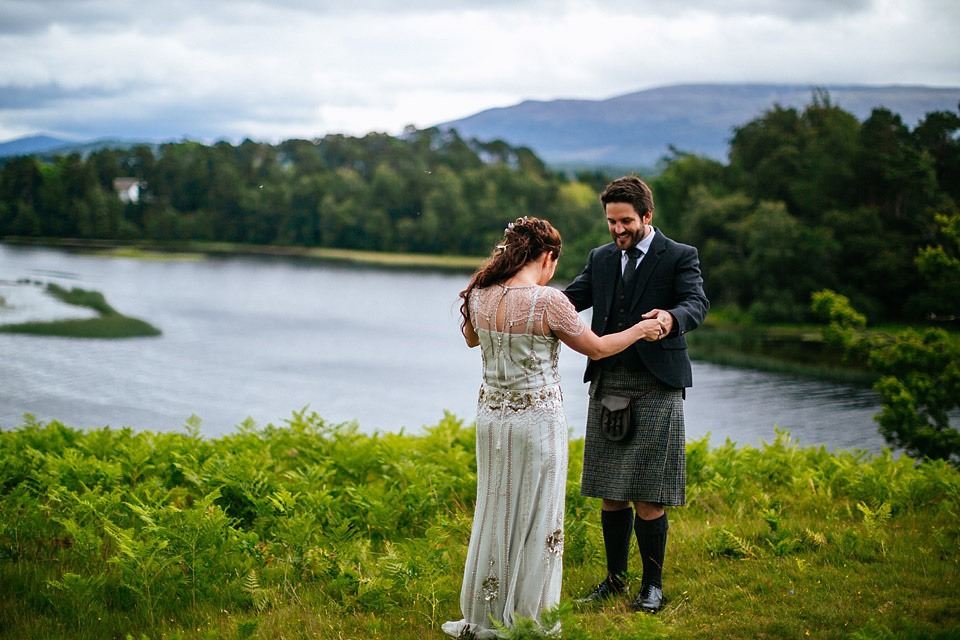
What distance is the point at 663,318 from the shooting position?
409 centimetres

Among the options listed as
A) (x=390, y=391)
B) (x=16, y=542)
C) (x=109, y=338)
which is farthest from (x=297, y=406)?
(x=16, y=542)

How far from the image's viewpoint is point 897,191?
69.1 metres

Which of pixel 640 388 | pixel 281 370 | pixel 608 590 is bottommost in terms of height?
pixel 281 370

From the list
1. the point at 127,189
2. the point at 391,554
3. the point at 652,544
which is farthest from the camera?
the point at 127,189

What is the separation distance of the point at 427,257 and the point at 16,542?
321 feet

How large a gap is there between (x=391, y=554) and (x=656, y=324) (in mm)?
2135

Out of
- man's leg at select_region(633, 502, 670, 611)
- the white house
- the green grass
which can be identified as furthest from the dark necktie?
the white house

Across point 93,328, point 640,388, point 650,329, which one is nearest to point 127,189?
point 93,328

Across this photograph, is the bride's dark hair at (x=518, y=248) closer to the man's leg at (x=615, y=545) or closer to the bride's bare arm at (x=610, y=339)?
the bride's bare arm at (x=610, y=339)

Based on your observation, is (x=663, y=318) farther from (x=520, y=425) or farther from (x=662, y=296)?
(x=520, y=425)

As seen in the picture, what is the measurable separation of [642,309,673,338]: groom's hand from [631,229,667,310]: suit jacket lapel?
264 millimetres

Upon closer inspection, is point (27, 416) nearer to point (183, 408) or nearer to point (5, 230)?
point (183, 408)

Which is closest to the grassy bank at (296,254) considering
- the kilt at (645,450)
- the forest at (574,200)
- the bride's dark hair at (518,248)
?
the forest at (574,200)

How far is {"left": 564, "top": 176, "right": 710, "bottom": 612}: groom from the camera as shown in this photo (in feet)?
13.9
